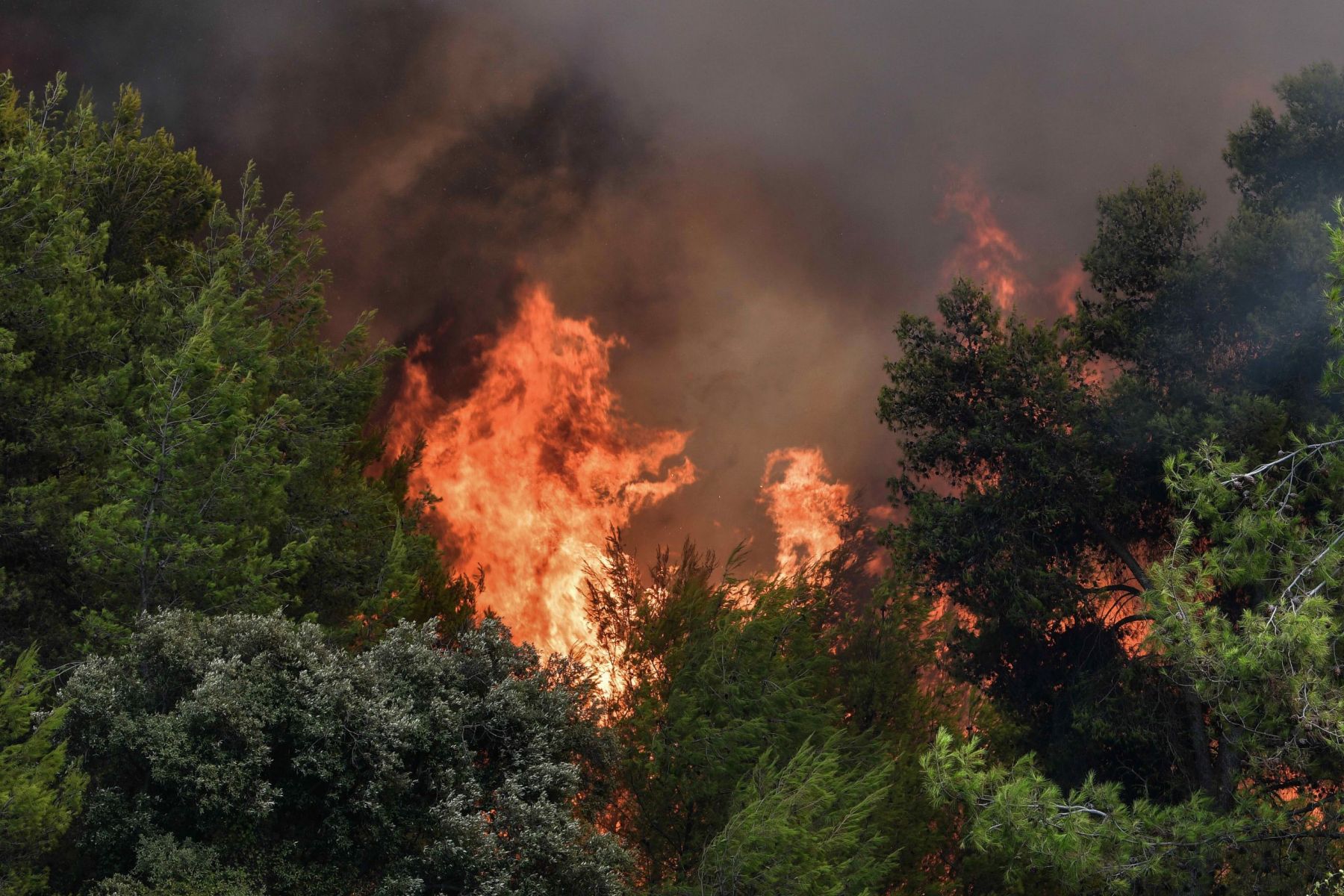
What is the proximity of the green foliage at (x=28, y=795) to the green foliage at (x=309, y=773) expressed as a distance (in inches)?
32.9

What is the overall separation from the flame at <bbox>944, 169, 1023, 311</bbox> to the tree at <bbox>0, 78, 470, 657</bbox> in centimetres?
2751

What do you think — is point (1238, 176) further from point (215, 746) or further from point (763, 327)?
point (763, 327)

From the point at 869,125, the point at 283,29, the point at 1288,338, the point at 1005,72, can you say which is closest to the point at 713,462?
the point at 869,125

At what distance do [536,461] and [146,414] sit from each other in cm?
2582

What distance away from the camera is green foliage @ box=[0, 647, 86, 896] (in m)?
11.2

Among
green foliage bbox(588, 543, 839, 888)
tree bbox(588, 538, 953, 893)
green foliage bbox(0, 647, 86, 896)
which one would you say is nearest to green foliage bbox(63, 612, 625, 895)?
green foliage bbox(0, 647, 86, 896)

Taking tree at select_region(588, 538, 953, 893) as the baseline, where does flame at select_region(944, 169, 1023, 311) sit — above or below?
above

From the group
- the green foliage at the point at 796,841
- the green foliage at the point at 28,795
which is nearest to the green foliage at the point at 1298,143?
the green foliage at the point at 796,841

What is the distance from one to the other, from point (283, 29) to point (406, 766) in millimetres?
36397

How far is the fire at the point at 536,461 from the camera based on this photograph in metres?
42.7

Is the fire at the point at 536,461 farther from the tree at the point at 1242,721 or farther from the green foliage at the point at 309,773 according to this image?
the tree at the point at 1242,721

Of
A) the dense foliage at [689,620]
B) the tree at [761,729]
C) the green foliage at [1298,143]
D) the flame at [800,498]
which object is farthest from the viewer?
the flame at [800,498]

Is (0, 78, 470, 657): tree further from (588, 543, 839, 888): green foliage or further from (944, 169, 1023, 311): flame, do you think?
(944, 169, 1023, 311): flame

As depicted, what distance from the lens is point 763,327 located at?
4662cm
